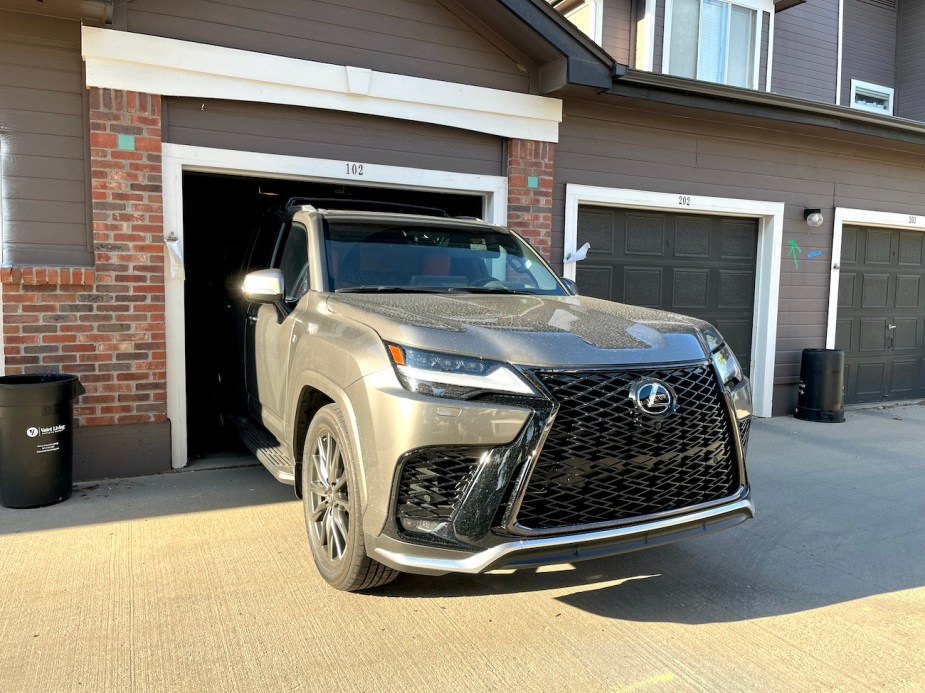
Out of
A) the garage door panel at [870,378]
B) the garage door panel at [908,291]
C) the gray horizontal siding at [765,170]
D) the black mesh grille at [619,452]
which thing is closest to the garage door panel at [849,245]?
the gray horizontal siding at [765,170]

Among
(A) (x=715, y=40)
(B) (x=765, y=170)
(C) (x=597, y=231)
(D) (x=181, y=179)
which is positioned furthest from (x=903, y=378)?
(D) (x=181, y=179)

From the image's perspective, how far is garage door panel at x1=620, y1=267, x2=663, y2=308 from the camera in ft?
26.1

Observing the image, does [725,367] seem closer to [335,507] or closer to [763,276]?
[335,507]

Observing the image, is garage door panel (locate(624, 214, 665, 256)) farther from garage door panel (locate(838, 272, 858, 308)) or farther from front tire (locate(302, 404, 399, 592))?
front tire (locate(302, 404, 399, 592))

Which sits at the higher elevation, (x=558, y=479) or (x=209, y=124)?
(x=209, y=124)

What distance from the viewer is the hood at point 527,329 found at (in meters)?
2.87

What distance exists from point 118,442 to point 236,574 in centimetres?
239

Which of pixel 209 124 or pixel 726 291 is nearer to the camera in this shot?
pixel 209 124

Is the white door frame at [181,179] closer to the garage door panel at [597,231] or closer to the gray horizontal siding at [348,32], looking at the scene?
the gray horizontal siding at [348,32]

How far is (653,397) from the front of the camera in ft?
9.68

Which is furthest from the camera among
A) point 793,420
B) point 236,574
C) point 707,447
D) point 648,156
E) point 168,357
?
point 793,420

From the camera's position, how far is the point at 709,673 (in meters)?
2.83

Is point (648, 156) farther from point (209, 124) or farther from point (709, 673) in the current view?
point (709, 673)

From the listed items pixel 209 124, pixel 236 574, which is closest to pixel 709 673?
pixel 236 574
